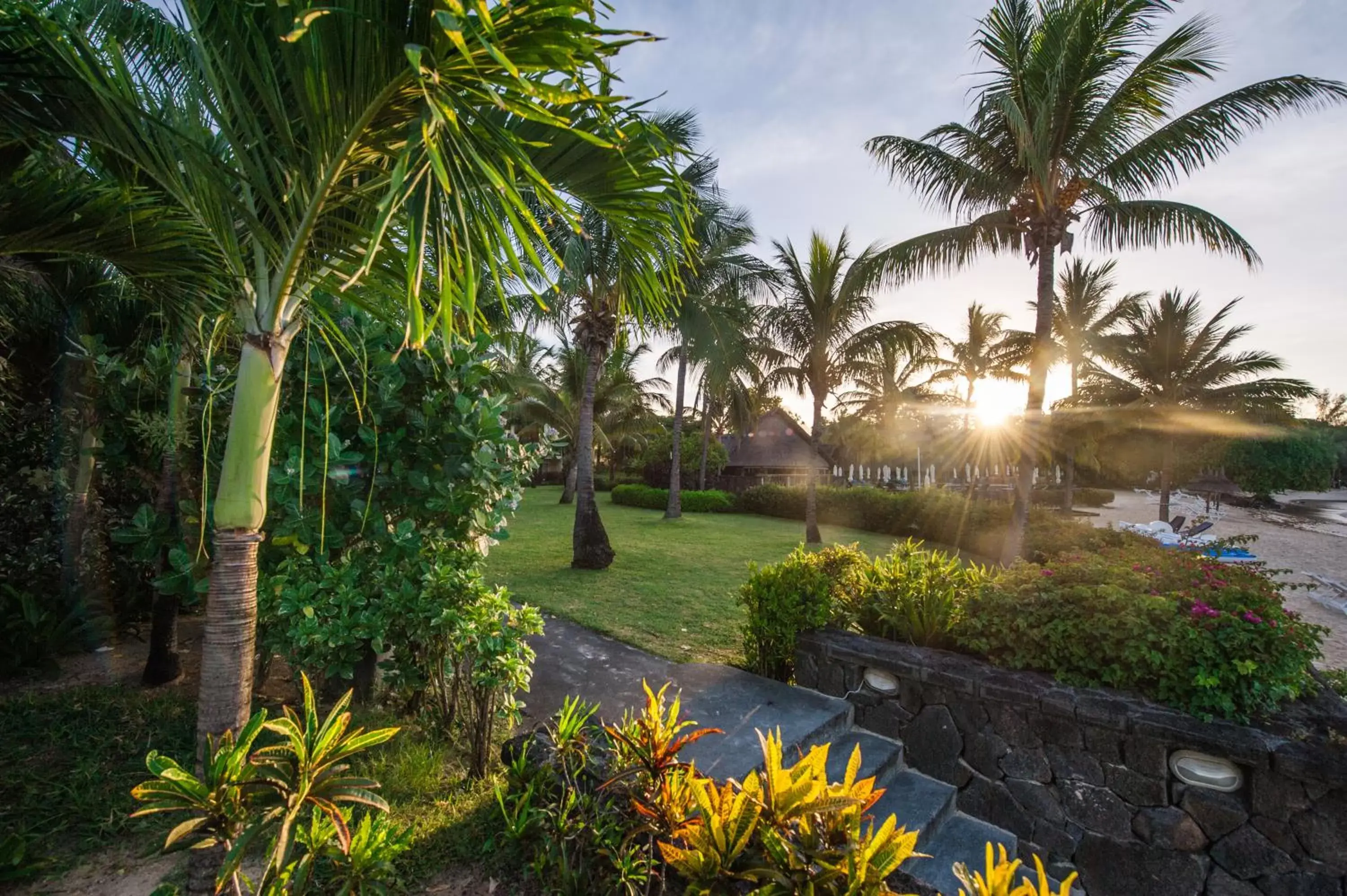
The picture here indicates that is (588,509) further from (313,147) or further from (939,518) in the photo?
(939,518)

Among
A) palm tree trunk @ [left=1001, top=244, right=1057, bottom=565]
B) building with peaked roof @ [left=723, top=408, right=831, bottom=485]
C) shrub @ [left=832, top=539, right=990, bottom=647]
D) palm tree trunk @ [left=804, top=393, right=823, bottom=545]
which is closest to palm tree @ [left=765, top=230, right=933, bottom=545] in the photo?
palm tree trunk @ [left=804, top=393, right=823, bottom=545]

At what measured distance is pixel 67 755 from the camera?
10.5ft

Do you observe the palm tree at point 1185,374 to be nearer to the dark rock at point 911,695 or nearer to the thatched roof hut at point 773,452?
the thatched roof hut at point 773,452

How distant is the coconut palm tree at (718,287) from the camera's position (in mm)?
11836

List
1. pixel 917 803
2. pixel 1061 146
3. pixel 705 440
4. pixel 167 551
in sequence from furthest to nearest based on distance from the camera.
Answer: pixel 705 440 → pixel 1061 146 → pixel 167 551 → pixel 917 803

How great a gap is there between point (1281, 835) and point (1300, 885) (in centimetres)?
26

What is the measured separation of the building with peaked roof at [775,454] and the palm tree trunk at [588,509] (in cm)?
1970

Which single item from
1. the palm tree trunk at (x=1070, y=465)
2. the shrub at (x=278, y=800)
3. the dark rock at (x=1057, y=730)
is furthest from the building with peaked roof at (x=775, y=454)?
the shrub at (x=278, y=800)

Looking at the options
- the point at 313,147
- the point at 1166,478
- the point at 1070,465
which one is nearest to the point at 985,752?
the point at 313,147

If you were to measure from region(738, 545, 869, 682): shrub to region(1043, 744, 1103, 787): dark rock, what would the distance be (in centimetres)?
159

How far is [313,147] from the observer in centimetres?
179

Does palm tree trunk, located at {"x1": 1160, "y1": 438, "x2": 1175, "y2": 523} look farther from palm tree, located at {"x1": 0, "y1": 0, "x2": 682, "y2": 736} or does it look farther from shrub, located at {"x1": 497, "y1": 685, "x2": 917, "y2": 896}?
palm tree, located at {"x1": 0, "y1": 0, "x2": 682, "y2": 736}

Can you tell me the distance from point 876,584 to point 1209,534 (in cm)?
1901

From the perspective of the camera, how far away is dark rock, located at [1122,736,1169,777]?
3.10 meters
